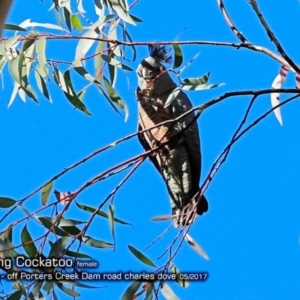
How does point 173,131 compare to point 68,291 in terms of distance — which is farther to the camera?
point 173,131

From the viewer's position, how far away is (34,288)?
137 centimetres

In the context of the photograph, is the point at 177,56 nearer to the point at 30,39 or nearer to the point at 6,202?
the point at 30,39

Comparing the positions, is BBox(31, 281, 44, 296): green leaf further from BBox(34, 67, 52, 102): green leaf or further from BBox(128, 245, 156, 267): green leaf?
BBox(34, 67, 52, 102): green leaf

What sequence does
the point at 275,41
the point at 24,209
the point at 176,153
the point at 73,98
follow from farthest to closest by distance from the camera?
1. the point at 176,153
2. the point at 73,98
3. the point at 24,209
4. the point at 275,41

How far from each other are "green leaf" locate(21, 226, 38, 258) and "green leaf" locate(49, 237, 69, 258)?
4 centimetres

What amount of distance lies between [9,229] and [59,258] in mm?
114

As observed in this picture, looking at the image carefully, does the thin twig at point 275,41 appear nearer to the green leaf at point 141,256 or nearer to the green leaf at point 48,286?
the green leaf at point 141,256

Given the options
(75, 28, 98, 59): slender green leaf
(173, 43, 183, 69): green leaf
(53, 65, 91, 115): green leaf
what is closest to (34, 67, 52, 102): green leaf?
(53, 65, 91, 115): green leaf

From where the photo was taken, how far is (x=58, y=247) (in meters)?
1.34

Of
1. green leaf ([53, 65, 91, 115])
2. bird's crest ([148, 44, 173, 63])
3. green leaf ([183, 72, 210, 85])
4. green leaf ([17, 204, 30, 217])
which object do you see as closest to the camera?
green leaf ([17, 204, 30, 217])

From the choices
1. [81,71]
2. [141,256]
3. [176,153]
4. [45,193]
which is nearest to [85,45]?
[81,71]

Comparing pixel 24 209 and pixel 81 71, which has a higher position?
pixel 81 71

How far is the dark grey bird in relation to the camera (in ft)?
7.10

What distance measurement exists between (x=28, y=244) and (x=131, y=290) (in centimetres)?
24
